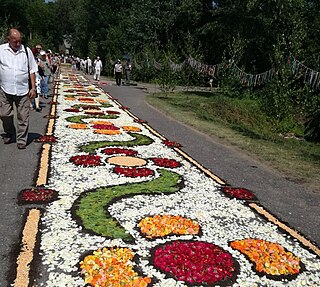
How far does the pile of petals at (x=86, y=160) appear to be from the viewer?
7976 millimetres

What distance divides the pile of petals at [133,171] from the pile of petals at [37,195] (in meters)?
1.72

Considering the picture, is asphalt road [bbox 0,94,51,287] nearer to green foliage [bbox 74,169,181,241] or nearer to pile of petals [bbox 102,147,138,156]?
green foliage [bbox 74,169,181,241]

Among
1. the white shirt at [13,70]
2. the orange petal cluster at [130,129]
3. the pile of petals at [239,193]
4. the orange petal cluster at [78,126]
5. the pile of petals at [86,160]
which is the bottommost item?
the orange petal cluster at [130,129]

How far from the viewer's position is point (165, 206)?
6055 millimetres

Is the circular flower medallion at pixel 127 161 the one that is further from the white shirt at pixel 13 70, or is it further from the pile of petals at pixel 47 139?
the white shirt at pixel 13 70

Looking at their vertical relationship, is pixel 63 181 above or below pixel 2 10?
below

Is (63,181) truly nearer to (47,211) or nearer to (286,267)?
(47,211)

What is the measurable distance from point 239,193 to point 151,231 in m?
2.51

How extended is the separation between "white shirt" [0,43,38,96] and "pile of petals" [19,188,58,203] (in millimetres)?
3511

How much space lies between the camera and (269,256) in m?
4.70

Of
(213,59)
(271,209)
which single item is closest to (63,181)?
(271,209)

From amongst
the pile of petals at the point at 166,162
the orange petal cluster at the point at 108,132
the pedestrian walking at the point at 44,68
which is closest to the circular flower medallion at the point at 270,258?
the pile of petals at the point at 166,162

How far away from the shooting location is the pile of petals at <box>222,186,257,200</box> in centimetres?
685

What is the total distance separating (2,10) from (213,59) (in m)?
65.0
